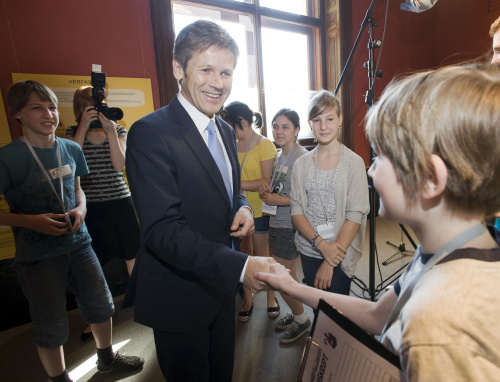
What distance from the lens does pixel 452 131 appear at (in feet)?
1.57

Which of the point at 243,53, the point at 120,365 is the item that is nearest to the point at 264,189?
the point at 120,365

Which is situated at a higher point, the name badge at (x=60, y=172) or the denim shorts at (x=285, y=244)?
the name badge at (x=60, y=172)

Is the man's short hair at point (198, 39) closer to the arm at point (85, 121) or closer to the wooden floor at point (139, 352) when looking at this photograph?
the arm at point (85, 121)

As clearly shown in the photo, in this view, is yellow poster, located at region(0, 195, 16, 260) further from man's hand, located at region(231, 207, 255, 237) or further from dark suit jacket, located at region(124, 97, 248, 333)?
man's hand, located at region(231, 207, 255, 237)

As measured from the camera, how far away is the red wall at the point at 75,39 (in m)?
2.18

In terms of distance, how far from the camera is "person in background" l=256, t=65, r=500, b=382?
432 mm

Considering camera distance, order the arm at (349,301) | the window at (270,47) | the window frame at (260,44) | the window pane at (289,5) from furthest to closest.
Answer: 1. the window pane at (289,5)
2. the window at (270,47)
3. the window frame at (260,44)
4. the arm at (349,301)

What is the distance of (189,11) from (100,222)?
8.61 ft

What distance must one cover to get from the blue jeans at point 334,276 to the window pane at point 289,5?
3.56 metres

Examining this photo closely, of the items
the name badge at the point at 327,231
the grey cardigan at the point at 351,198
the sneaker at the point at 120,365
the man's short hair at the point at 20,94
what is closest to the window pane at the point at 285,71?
the grey cardigan at the point at 351,198

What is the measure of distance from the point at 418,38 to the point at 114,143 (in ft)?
18.4

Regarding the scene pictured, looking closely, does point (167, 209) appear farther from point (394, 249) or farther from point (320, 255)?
point (394, 249)

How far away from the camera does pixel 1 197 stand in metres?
2.26

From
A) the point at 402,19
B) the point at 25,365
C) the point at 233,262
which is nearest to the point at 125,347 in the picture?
the point at 25,365
